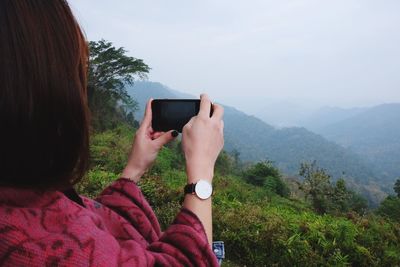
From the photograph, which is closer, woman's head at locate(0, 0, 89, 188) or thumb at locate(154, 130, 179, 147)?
woman's head at locate(0, 0, 89, 188)

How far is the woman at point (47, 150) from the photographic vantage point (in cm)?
64

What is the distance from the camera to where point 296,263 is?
220 inches

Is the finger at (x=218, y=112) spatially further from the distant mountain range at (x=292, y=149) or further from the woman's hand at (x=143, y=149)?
the distant mountain range at (x=292, y=149)

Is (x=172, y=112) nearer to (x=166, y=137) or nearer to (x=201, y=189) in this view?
(x=166, y=137)

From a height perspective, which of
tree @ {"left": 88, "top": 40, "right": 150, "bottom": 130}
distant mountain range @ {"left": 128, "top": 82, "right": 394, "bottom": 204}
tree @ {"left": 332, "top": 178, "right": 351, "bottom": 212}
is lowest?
distant mountain range @ {"left": 128, "top": 82, "right": 394, "bottom": 204}

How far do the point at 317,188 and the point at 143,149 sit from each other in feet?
48.3

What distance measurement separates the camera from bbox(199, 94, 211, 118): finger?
0.97 metres

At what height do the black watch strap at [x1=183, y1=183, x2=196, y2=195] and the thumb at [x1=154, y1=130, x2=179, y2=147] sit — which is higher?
the thumb at [x1=154, y1=130, x2=179, y2=147]

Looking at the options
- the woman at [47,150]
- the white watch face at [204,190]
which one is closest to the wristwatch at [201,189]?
the white watch face at [204,190]

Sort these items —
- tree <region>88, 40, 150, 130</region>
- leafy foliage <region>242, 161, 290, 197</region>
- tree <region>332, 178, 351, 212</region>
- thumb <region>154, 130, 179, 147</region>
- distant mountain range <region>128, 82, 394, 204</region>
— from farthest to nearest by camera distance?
distant mountain range <region>128, 82, 394, 204</region>, tree <region>88, 40, 150, 130</region>, leafy foliage <region>242, 161, 290, 197</region>, tree <region>332, 178, 351, 212</region>, thumb <region>154, 130, 179, 147</region>

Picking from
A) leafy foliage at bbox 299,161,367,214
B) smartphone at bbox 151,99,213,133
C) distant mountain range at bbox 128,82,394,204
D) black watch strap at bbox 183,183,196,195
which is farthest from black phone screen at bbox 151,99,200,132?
distant mountain range at bbox 128,82,394,204

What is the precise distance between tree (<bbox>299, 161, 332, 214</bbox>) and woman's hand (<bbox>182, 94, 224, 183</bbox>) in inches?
559

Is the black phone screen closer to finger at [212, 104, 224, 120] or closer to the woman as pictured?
finger at [212, 104, 224, 120]

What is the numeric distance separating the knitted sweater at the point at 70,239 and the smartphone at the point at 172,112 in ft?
1.11
